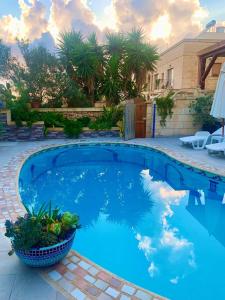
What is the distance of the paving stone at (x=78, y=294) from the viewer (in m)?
3.08

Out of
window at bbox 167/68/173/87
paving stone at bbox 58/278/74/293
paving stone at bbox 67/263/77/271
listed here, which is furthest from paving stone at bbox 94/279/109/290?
window at bbox 167/68/173/87

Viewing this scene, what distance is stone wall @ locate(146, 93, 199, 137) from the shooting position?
44.9 ft

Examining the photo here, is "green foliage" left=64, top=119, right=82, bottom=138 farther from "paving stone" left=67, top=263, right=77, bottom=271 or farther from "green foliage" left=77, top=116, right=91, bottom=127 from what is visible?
"paving stone" left=67, top=263, right=77, bottom=271

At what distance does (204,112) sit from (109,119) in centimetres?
530

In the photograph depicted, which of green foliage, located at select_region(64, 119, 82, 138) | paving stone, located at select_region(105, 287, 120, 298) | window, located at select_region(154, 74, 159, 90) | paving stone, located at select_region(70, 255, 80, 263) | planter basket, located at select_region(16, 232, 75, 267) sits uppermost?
window, located at select_region(154, 74, 159, 90)

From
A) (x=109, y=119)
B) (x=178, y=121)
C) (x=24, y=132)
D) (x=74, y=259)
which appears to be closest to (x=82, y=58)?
(x=109, y=119)

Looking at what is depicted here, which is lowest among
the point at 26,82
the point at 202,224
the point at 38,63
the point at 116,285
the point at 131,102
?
the point at 202,224

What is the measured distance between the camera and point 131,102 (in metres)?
13.4

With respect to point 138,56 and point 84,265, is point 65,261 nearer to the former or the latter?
point 84,265

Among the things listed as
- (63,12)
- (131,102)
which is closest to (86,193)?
(131,102)

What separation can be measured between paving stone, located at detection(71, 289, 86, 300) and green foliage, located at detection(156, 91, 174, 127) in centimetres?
1163

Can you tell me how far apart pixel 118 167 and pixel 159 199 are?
3429mm

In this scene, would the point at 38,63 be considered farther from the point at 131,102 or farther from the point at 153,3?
the point at 153,3

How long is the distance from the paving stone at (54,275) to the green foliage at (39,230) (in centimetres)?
45
